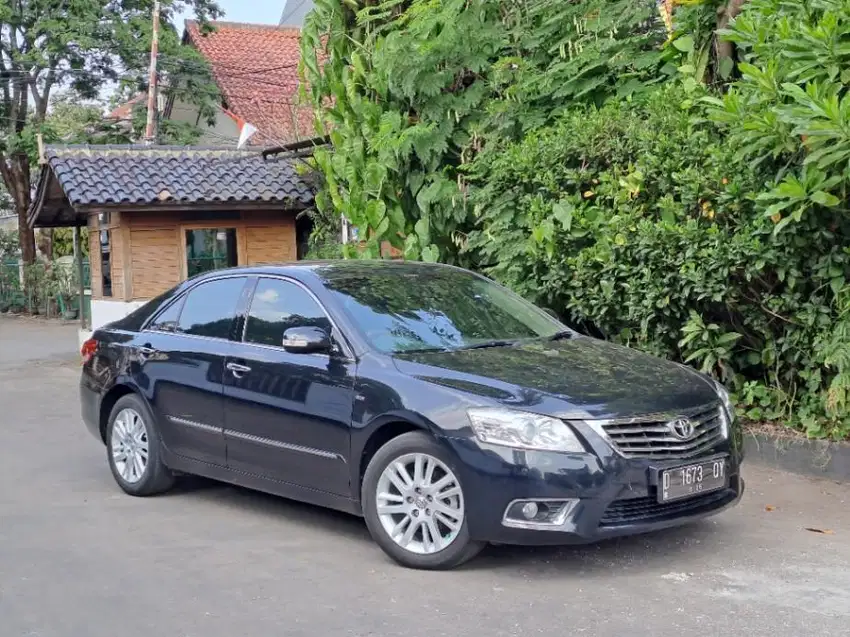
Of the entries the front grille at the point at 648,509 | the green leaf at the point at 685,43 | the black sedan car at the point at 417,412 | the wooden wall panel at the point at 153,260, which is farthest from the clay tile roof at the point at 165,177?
the front grille at the point at 648,509

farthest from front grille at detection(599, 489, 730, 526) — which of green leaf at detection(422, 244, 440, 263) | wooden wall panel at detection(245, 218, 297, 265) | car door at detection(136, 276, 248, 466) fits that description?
wooden wall panel at detection(245, 218, 297, 265)

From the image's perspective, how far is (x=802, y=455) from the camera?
25.2ft

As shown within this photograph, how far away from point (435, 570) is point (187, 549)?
1.53 m

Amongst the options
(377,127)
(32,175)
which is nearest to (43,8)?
(32,175)

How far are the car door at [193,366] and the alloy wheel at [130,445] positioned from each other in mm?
275

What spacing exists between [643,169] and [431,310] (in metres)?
2.60

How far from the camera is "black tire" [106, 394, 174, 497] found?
24.0ft

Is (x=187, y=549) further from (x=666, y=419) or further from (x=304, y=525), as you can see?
(x=666, y=419)

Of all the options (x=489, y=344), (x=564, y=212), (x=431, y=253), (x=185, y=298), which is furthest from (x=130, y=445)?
(x=431, y=253)

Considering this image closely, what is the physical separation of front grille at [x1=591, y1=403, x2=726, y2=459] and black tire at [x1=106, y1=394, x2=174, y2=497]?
3.36 metres

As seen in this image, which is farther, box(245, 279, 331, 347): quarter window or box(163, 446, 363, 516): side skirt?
box(245, 279, 331, 347): quarter window

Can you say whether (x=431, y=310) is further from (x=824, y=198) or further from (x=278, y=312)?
(x=824, y=198)

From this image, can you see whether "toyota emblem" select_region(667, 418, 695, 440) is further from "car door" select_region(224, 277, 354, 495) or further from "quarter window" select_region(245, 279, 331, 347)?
"quarter window" select_region(245, 279, 331, 347)

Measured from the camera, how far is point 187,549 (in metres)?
6.16
